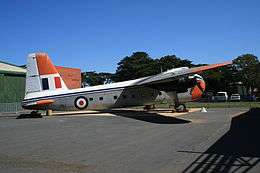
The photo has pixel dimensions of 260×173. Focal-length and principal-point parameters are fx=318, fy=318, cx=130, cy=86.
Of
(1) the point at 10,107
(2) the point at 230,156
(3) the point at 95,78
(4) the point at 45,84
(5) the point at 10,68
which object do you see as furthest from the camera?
(3) the point at 95,78

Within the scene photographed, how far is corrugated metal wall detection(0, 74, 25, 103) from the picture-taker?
1894 inches

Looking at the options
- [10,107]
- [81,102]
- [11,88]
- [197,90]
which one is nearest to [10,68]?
[11,88]

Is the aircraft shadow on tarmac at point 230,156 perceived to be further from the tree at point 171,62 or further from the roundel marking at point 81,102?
the tree at point 171,62

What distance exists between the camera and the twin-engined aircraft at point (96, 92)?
30.1 m

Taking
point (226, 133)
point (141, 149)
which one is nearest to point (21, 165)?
point (141, 149)

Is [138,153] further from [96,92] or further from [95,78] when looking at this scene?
[95,78]

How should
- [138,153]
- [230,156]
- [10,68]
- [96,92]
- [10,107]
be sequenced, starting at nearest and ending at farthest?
[230,156]
[138,153]
[96,92]
[10,107]
[10,68]

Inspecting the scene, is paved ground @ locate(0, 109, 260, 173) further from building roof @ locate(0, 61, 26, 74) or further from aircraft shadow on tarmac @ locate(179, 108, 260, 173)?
building roof @ locate(0, 61, 26, 74)

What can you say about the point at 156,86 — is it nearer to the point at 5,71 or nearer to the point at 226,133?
the point at 226,133

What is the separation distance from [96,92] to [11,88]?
2466 cm

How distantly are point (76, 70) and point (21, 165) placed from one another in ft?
195

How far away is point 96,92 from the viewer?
30.6 m

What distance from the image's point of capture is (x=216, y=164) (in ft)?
29.0

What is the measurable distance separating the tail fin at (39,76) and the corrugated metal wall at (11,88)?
20.0 meters
